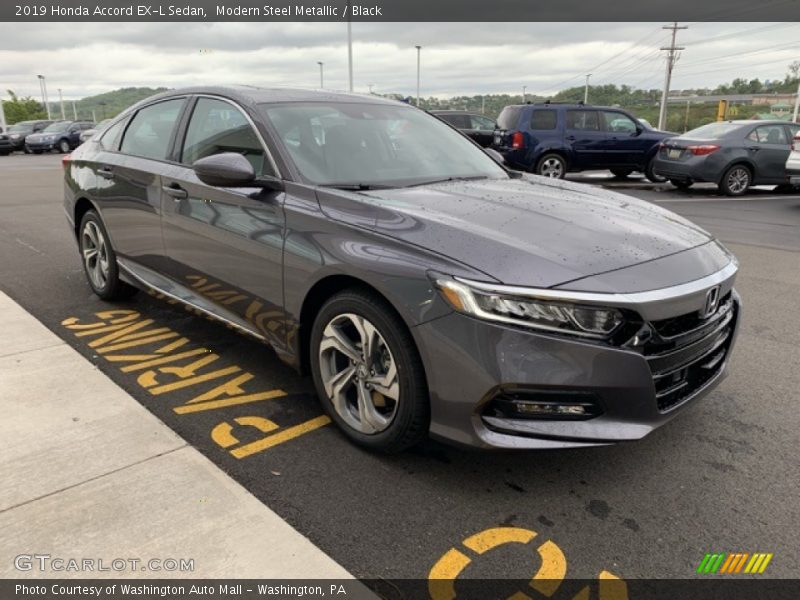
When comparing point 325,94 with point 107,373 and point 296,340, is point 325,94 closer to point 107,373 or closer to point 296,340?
point 296,340

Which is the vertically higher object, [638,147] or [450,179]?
[450,179]

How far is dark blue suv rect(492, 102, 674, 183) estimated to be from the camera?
A: 14.0m

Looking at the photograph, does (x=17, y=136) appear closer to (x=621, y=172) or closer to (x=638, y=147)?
(x=621, y=172)

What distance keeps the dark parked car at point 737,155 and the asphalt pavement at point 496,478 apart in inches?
353

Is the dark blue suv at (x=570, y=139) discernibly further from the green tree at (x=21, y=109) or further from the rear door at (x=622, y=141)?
the green tree at (x=21, y=109)

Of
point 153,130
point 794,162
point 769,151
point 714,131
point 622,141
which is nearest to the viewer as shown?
point 153,130

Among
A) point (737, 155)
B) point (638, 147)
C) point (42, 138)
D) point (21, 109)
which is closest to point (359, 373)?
point (737, 155)

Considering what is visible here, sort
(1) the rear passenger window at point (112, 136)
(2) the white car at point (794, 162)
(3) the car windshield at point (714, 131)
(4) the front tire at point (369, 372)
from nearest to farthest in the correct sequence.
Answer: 1. (4) the front tire at point (369, 372)
2. (1) the rear passenger window at point (112, 136)
3. (2) the white car at point (794, 162)
4. (3) the car windshield at point (714, 131)

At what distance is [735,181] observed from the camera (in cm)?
1238

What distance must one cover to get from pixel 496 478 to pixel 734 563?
0.93 m

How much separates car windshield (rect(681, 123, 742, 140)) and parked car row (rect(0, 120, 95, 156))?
26.2m

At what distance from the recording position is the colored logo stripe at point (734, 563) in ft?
7.12

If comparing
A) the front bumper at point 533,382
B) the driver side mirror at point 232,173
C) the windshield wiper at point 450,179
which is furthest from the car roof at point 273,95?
the front bumper at point 533,382

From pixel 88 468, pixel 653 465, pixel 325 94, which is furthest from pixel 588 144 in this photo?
pixel 88 468
